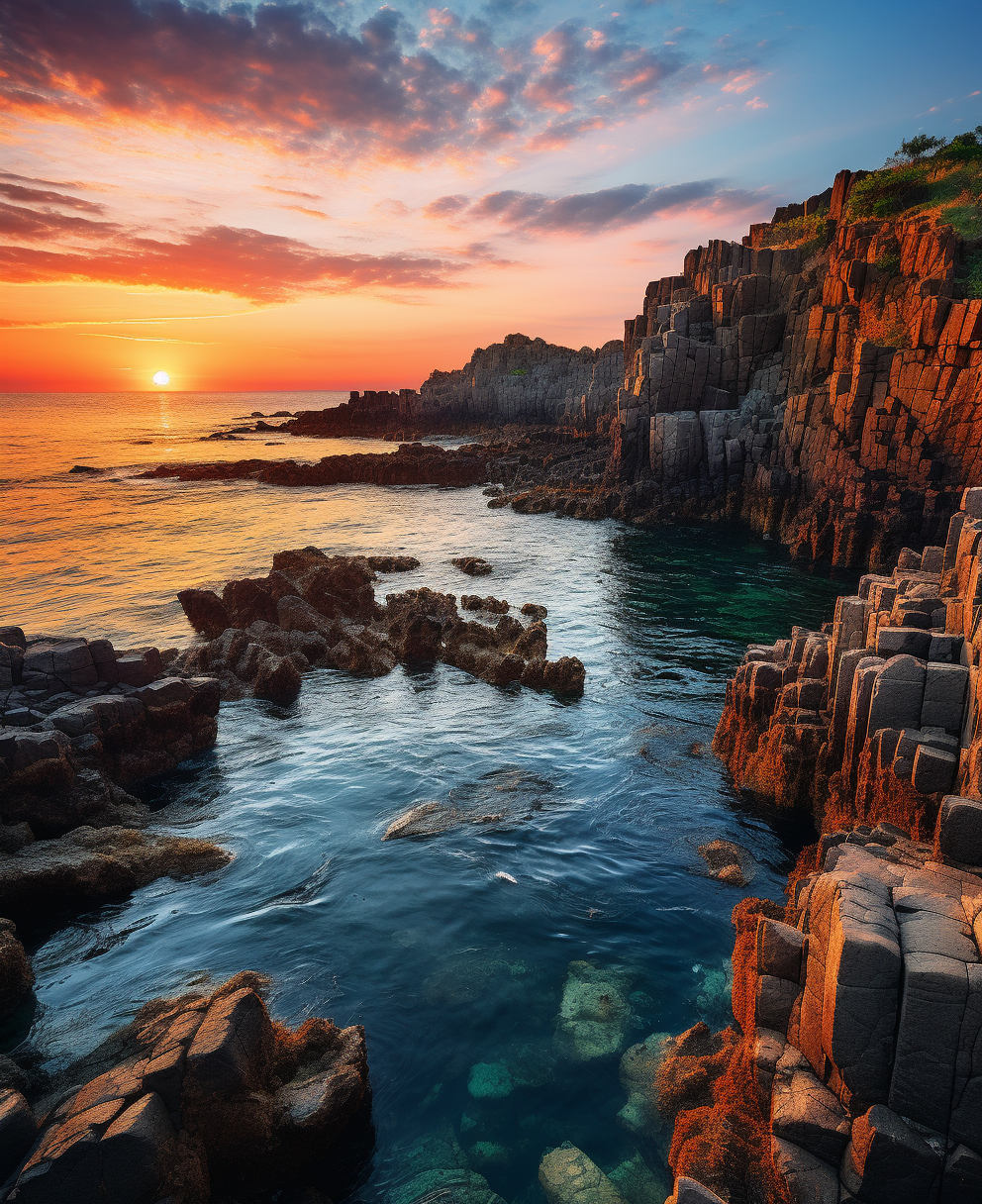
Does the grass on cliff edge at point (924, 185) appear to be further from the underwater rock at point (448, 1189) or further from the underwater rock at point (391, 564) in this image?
the underwater rock at point (448, 1189)

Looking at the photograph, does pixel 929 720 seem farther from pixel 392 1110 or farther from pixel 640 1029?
pixel 392 1110

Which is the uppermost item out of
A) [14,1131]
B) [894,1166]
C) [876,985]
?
[876,985]

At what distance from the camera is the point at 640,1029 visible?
30.9 feet

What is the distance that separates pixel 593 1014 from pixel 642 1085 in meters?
1.36

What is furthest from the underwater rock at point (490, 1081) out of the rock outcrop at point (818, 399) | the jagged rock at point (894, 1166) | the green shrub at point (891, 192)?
the green shrub at point (891, 192)

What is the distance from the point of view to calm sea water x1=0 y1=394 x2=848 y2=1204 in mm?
9125

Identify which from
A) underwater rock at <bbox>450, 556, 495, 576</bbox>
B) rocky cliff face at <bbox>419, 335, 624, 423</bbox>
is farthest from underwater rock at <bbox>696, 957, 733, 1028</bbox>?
rocky cliff face at <bbox>419, 335, 624, 423</bbox>

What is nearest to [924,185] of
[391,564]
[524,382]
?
[391,564]

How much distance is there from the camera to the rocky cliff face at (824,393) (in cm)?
3269

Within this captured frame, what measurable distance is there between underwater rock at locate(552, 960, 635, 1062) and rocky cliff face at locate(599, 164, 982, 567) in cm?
2952

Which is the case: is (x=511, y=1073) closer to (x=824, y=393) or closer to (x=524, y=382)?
(x=824, y=393)

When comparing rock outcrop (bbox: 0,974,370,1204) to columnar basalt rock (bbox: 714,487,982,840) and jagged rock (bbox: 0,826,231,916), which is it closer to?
jagged rock (bbox: 0,826,231,916)

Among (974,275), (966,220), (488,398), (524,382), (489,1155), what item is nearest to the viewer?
(489,1155)

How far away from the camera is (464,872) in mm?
13195
